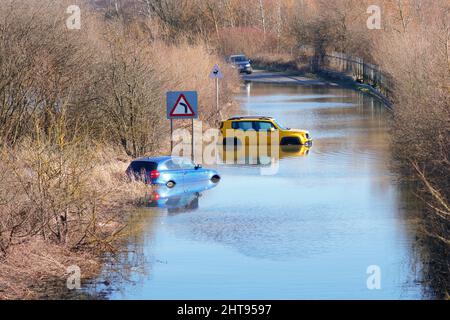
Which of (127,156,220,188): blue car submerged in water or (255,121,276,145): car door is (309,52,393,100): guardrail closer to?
(255,121,276,145): car door

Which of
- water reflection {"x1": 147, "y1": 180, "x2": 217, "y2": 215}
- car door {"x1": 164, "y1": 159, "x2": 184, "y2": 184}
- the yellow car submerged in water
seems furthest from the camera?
the yellow car submerged in water

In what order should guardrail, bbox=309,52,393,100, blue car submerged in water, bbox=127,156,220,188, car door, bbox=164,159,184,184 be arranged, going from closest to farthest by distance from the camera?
1. blue car submerged in water, bbox=127,156,220,188
2. car door, bbox=164,159,184,184
3. guardrail, bbox=309,52,393,100

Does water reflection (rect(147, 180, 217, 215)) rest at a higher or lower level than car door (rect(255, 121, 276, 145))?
lower

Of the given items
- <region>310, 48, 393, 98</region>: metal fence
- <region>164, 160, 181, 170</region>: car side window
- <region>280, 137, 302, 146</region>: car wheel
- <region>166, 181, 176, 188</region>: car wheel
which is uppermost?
<region>310, 48, 393, 98</region>: metal fence

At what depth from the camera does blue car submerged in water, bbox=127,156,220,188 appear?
2823 cm

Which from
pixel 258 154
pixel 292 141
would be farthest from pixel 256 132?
pixel 258 154

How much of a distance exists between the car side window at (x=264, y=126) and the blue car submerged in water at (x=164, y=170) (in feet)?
36.0

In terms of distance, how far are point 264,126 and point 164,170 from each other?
42.0ft

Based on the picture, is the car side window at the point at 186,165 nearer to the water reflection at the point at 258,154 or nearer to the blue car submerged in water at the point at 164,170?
the blue car submerged in water at the point at 164,170

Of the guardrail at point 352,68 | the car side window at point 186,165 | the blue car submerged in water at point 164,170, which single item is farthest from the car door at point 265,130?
the guardrail at point 352,68

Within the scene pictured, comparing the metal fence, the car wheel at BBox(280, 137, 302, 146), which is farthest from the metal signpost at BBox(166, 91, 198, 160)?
the metal fence

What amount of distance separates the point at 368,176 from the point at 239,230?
9197 mm

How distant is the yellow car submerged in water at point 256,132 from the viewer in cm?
4050

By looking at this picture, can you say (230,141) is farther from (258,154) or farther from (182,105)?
(182,105)
